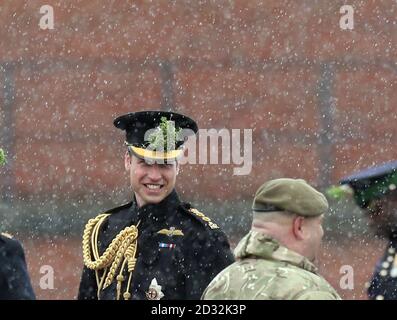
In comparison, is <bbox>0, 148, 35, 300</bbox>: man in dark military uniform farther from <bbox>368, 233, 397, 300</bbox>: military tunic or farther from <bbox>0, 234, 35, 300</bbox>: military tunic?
<bbox>368, 233, 397, 300</bbox>: military tunic

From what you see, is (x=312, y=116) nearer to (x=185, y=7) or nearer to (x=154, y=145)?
(x=185, y=7)

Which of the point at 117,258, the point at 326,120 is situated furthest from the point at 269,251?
the point at 326,120

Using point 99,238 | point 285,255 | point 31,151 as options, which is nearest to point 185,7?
point 31,151

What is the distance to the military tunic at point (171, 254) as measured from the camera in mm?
6816

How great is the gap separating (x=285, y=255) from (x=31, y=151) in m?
6.38

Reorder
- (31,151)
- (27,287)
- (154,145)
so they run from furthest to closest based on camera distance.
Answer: (31,151), (154,145), (27,287)

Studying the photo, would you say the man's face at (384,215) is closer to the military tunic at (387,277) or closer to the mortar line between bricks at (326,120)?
the military tunic at (387,277)

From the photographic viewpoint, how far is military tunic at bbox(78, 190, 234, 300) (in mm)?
6816

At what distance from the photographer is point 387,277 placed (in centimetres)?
668

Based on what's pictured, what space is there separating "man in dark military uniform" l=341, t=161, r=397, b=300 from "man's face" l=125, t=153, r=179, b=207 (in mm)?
766

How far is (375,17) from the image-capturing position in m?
11.4

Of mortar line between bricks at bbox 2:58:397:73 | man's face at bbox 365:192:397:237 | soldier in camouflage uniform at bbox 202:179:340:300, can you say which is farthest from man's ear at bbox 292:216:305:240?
mortar line between bricks at bbox 2:58:397:73

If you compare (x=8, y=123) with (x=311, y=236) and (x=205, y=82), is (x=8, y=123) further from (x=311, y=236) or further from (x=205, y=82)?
(x=311, y=236)

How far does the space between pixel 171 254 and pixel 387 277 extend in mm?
914
